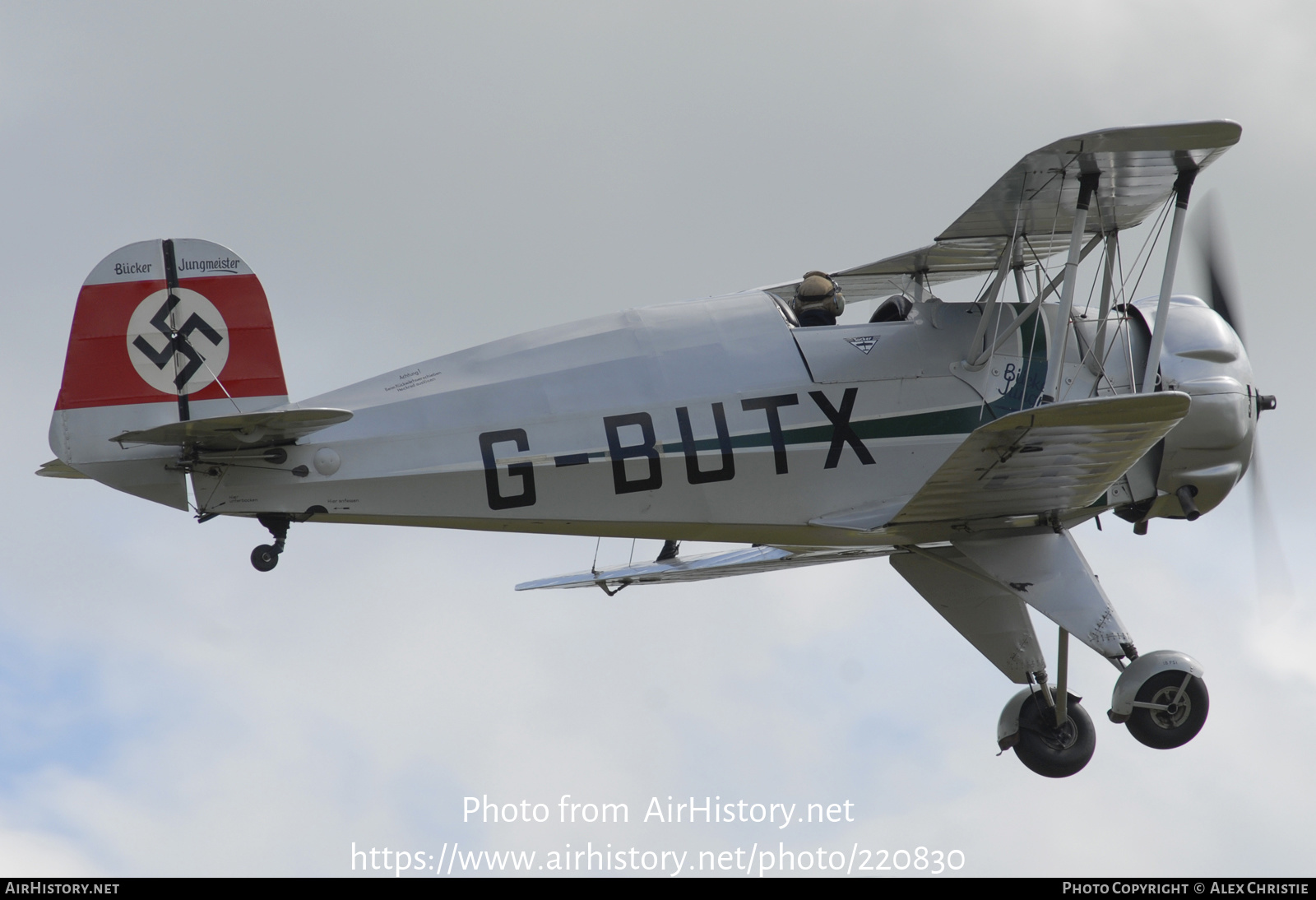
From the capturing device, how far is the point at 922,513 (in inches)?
365

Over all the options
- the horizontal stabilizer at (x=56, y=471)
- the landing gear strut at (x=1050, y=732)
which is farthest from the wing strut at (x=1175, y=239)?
the horizontal stabilizer at (x=56, y=471)

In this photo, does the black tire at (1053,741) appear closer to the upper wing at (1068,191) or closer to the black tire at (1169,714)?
the black tire at (1169,714)

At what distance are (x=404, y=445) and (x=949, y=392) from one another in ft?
11.5

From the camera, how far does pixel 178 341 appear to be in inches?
336

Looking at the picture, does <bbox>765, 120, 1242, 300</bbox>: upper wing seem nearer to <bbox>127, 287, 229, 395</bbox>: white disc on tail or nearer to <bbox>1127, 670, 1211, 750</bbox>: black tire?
<bbox>1127, 670, 1211, 750</bbox>: black tire

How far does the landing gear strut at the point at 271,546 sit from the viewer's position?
8.09 metres

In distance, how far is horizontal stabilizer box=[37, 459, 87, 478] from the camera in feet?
29.6

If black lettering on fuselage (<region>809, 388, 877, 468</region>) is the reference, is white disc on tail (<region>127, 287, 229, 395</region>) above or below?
above

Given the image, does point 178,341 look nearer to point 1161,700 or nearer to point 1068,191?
point 1068,191

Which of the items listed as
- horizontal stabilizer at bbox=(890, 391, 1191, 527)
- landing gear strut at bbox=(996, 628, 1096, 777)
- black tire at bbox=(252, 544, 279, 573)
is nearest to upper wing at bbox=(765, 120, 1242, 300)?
horizontal stabilizer at bbox=(890, 391, 1191, 527)

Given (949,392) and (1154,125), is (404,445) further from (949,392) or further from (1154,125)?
(1154,125)

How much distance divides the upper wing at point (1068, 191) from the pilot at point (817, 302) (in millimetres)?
891

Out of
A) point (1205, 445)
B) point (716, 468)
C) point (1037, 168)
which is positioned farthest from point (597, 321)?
point (1205, 445)

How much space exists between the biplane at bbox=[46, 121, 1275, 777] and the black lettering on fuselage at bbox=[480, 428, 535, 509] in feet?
0.05
